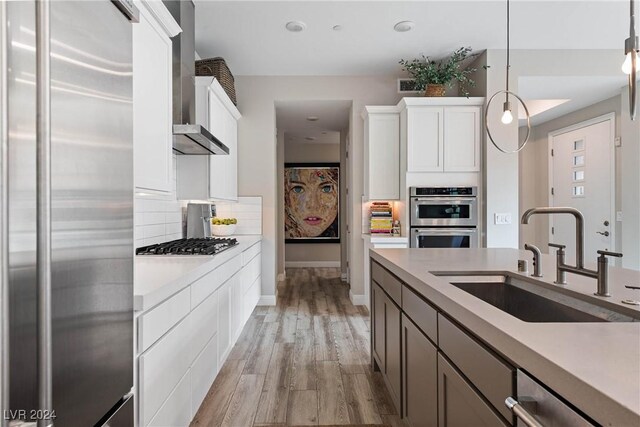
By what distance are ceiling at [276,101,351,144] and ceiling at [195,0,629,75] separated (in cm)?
58

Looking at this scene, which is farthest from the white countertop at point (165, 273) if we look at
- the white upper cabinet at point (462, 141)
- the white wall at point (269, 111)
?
the white upper cabinet at point (462, 141)

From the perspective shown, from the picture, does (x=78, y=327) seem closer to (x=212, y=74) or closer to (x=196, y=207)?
(x=196, y=207)

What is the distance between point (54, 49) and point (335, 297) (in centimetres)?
451

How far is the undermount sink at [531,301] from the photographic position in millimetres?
1176

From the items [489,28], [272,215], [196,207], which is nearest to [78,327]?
[196,207]

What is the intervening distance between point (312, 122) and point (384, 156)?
1806 mm

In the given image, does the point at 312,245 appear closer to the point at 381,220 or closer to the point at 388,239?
the point at 381,220

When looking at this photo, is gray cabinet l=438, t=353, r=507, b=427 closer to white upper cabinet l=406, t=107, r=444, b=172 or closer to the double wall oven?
the double wall oven

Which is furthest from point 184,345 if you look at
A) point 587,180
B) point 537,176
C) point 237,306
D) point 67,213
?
point 537,176

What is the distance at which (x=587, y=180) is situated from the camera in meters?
5.00

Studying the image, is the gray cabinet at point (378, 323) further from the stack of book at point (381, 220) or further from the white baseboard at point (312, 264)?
the white baseboard at point (312, 264)

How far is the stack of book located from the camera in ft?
14.1

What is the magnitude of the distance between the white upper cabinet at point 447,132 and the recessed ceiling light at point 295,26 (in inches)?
52.5

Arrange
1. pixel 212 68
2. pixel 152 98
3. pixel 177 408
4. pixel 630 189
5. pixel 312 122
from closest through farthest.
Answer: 1. pixel 177 408
2. pixel 152 98
3. pixel 212 68
4. pixel 630 189
5. pixel 312 122
